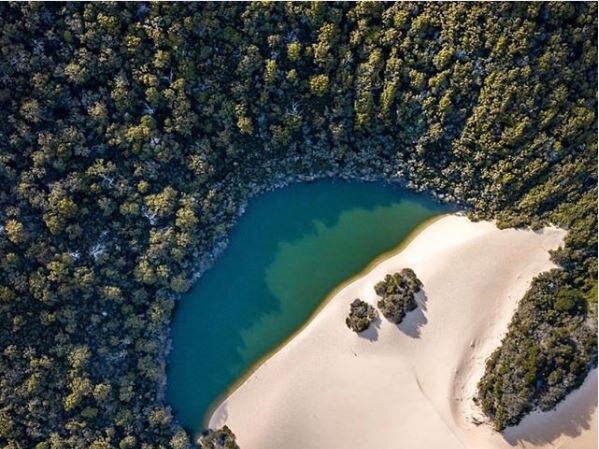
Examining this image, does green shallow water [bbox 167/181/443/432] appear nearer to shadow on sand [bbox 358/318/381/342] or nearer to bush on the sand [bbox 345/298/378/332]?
bush on the sand [bbox 345/298/378/332]

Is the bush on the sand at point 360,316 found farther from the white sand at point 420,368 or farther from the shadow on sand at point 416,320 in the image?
the shadow on sand at point 416,320

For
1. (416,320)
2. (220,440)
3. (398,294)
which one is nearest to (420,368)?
(416,320)

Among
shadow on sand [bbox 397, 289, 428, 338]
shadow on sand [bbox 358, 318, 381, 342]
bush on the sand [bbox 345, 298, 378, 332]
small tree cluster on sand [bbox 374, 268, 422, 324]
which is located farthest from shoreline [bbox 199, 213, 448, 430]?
shadow on sand [bbox 397, 289, 428, 338]

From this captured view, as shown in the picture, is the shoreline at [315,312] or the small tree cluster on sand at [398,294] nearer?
the small tree cluster on sand at [398,294]

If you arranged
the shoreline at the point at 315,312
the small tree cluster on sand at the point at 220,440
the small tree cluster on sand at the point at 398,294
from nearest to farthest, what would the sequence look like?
the small tree cluster on sand at the point at 398,294
the small tree cluster on sand at the point at 220,440
the shoreline at the point at 315,312

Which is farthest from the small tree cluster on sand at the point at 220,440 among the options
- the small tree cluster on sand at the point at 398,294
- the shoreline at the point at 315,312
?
the small tree cluster on sand at the point at 398,294

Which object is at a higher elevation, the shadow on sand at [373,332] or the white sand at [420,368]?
the shadow on sand at [373,332]
